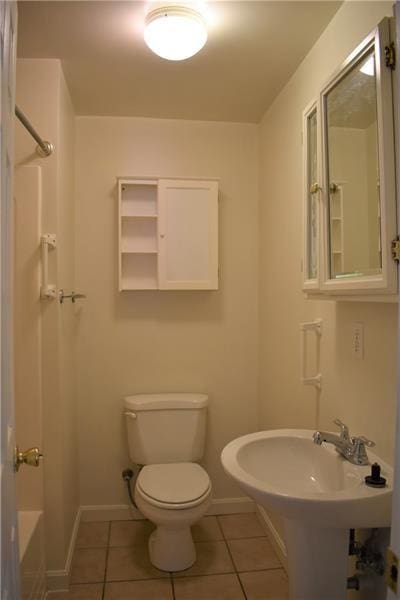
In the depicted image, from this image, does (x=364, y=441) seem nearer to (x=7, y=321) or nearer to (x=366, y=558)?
(x=366, y=558)

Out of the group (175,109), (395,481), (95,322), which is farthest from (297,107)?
(395,481)

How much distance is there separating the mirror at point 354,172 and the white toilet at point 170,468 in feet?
4.28

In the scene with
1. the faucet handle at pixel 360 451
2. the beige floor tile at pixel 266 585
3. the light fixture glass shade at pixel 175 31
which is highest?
the light fixture glass shade at pixel 175 31

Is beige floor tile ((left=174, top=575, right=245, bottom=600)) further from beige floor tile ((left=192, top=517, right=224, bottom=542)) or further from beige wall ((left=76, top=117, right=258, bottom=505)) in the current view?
beige wall ((left=76, top=117, right=258, bottom=505))

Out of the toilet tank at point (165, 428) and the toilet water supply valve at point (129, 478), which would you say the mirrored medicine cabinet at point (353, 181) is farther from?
the toilet water supply valve at point (129, 478)

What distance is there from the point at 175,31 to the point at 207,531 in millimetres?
2549

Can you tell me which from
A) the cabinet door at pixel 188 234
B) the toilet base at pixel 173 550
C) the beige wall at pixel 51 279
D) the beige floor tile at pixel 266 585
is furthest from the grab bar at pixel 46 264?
the beige floor tile at pixel 266 585

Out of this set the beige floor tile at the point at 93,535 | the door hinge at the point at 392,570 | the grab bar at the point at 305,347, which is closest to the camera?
the door hinge at the point at 392,570

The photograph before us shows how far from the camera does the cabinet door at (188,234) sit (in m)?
2.43

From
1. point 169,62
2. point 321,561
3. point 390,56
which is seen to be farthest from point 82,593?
point 169,62

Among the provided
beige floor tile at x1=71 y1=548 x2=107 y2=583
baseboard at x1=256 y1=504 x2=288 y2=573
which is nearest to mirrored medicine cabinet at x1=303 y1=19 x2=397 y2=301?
baseboard at x1=256 y1=504 x2=288 y2=573

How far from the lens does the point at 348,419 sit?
152 centimetres

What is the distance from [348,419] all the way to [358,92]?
1.13 m

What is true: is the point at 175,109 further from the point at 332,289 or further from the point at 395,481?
the point at 395,481
